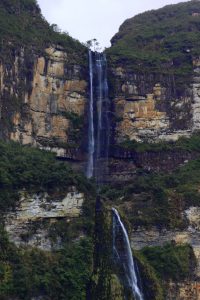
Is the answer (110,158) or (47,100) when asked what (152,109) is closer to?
(110,158)

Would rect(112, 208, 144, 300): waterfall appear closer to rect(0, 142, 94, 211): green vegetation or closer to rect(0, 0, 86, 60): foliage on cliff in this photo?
rect(0, 142, 94, 211): green vegetation

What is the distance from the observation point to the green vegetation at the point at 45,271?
101 feet

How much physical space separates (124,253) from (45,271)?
4741 millimetres

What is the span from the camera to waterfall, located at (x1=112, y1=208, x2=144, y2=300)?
34.6m

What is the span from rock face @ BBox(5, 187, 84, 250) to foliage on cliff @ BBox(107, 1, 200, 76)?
15.3 metres

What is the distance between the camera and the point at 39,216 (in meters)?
34.4

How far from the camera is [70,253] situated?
110ft

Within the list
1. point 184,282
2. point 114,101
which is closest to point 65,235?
point 184,282

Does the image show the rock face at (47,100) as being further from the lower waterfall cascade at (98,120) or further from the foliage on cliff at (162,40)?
the foliage on cliff at (162,40)

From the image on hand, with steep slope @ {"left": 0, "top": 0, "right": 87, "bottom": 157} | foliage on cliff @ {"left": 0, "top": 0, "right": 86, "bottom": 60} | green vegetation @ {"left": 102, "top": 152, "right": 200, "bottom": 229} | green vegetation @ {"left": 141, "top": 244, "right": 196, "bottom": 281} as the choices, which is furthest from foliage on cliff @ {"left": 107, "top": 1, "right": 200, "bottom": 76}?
green vegetation @ {"left": 141, "top": 244, "right": 196, "bottom": 281}

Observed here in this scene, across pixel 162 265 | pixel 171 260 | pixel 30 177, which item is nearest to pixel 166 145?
pixel 171 260

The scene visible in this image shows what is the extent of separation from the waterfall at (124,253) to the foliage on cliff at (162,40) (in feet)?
49.3

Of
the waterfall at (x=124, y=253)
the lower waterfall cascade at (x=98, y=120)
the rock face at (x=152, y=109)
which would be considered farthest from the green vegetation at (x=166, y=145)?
the waterfall at (x=124, y=253)

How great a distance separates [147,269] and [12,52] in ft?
50.4
